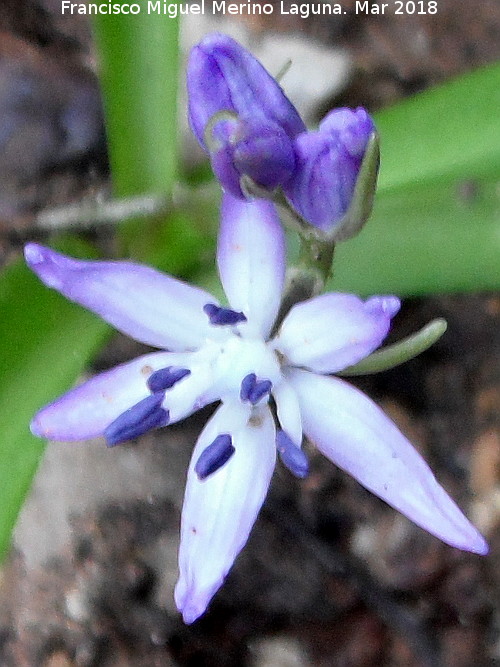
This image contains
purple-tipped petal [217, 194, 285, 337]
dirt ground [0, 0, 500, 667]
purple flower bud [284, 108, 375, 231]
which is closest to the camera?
purple flower bud [284, 108, 375, 231]

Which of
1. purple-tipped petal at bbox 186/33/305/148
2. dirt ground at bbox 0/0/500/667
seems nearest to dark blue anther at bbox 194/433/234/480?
purple-tipped petal at bbox 186/33/305/148

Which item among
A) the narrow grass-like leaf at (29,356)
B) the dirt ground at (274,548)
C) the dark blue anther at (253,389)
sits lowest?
the dirt ground at (274,548)

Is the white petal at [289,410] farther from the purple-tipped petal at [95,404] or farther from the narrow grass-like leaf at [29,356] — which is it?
the narrow grass-like leaf at [29,356]

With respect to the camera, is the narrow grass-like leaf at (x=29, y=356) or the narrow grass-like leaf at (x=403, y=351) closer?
the narrow grass-like leaf at (x=403, y=351)

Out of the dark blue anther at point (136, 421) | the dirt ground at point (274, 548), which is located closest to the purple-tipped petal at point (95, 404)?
the dark blue anther at point (136, 421)

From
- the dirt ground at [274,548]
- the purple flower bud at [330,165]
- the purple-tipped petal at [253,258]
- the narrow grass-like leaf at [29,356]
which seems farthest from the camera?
the dirt ground at [274,548]

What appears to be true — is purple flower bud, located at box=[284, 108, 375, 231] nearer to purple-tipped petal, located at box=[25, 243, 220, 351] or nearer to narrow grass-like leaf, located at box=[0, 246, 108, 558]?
purple-tipped petal, located at box=[25, 243, 220, 351]
